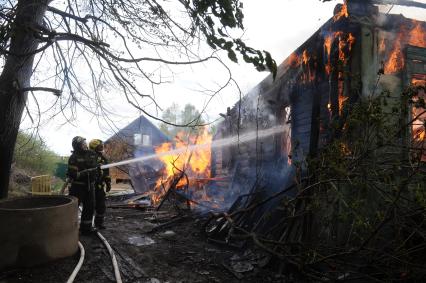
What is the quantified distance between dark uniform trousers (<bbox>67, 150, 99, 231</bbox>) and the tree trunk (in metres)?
1.48

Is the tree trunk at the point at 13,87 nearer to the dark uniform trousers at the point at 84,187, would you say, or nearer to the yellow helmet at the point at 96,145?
the dark uniform trousers at the point at 84,187

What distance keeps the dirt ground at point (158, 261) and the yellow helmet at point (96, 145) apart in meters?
2.07

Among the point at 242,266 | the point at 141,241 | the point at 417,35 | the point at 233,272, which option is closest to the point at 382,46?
the point at 417,35

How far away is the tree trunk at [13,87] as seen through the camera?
A: 16.1 feet

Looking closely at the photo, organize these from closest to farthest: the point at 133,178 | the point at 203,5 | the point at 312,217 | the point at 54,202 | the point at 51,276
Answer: the point at 203,5 < the point at 51,276 < the point at 312,217 < the point at 54,202 < the point at 133,178

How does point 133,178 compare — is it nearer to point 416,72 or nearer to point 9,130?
point 9,130

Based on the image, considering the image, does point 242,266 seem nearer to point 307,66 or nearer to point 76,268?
point 76,268

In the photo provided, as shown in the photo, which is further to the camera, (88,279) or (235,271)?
(235,271)

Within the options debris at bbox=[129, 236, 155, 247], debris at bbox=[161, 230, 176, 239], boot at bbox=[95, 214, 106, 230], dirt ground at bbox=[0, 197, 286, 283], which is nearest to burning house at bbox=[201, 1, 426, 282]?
dirt ground at bbox=[0, 197, 286, 283]

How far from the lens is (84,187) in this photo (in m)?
7.17

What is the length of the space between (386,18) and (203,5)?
5.25 meters

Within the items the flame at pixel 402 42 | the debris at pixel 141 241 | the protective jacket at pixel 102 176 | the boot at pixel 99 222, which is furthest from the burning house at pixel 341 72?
the boot at pixel 99 222

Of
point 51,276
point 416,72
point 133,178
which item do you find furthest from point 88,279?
point 133,178

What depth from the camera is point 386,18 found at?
5773 mm
